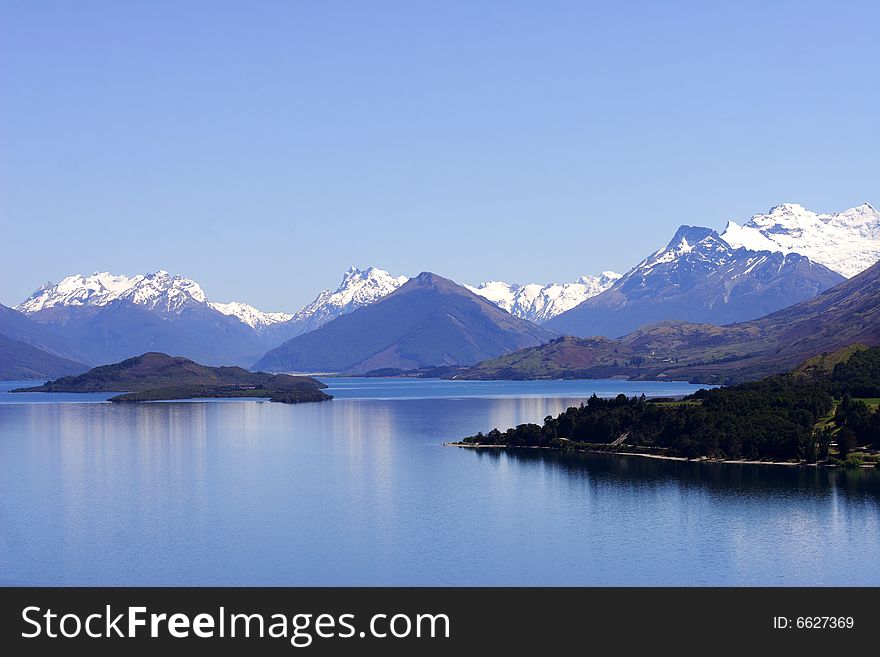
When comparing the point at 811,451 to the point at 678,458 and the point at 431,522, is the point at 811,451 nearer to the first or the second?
the point at 678,458

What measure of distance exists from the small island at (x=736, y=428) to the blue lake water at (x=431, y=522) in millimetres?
5962

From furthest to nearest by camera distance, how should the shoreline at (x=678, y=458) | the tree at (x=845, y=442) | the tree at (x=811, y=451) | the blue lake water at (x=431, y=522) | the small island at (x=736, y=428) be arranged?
the small island at (x=736, y=428) < the tree at (x=845, y=442) < the tree at (x=811, y=451) < the shoreline at (x=678, y=458) < the blue lake water at (x=431, y=522)

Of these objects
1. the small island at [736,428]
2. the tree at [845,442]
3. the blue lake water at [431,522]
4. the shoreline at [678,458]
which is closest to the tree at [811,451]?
the small island at [736,428]

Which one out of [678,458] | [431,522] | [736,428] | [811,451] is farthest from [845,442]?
[431,522]

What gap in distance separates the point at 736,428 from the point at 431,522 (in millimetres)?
67998

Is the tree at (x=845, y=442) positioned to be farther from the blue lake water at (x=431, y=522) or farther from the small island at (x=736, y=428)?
the blue lake water at (x=431, y=522)

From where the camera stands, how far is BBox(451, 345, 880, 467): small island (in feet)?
502

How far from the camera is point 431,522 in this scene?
359 feet

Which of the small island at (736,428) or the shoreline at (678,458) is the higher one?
the small island at (736,428)

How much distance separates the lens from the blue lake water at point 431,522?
88.2 metres

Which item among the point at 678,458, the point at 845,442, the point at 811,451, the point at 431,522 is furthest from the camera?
the point at 678,458

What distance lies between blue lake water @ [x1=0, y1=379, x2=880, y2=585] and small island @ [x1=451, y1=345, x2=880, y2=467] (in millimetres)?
5962
